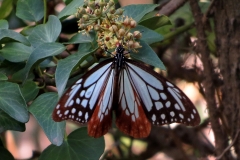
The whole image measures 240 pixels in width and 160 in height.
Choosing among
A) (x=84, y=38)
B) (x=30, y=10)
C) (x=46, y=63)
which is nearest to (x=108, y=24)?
(x=84, y=38)

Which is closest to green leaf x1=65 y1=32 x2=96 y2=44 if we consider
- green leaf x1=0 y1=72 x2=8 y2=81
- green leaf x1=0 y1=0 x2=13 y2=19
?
green leaf x1=0 y1=72 x2=8 y2=81

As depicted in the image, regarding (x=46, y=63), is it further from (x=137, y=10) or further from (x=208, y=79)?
(x=208, y=79)

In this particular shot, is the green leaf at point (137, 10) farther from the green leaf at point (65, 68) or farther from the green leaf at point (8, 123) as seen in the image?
the green leaf at point (8, 123)

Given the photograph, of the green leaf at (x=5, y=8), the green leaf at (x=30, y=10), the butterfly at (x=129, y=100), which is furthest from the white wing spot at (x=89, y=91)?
the green leaf at (x=5, y=8)

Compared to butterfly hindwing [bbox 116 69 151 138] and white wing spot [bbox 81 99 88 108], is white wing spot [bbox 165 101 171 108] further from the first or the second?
white wing spot [bbox 81 99 88 108]

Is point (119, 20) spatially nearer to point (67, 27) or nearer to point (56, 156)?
point (56, 156)

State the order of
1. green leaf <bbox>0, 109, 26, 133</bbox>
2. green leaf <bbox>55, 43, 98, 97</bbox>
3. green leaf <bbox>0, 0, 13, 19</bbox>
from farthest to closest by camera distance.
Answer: green leaf <bbox>0, 0, 13, 19</bbox>
green leaf <bbox>0, 109, 26, 133</bbox>
green leaf <bbox>55, 43, 98, 97</bbox>

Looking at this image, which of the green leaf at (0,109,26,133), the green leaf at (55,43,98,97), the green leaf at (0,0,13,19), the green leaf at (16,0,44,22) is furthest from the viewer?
the green leaf at (0,0,13,19)
